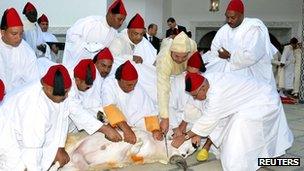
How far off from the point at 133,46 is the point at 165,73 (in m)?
0.86

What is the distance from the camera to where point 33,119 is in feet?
10.3

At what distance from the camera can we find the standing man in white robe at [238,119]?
3.73 m

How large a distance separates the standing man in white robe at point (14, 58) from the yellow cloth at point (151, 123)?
135cm

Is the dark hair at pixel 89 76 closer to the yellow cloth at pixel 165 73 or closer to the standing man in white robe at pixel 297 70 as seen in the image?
the yellow cloth at pixel 165 73

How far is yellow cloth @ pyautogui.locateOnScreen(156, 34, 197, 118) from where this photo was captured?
438 cm

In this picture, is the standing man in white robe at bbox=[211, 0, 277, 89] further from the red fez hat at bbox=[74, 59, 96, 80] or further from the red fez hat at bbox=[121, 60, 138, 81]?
the red fez hat at bbox=[74, 59, 96, 80]

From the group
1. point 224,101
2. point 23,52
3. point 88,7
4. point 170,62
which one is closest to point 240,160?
point 224,101

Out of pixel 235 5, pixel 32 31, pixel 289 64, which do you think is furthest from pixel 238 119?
pixel 289 64

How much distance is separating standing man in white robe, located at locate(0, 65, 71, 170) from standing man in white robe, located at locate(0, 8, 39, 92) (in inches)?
36.4

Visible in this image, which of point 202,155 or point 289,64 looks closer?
point 202,155

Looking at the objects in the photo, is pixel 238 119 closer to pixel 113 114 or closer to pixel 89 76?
pixel 113 114

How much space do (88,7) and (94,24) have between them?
16.2ft

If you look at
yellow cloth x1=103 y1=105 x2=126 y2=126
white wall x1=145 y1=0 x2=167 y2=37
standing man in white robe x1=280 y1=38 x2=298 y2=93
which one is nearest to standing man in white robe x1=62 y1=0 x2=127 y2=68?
yellow cloth x1=103 y1=105 x2=126 y2=126

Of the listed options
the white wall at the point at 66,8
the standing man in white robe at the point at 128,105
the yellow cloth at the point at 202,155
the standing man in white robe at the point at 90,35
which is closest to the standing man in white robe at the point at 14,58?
the standing man in white robe at the point at 90,35
